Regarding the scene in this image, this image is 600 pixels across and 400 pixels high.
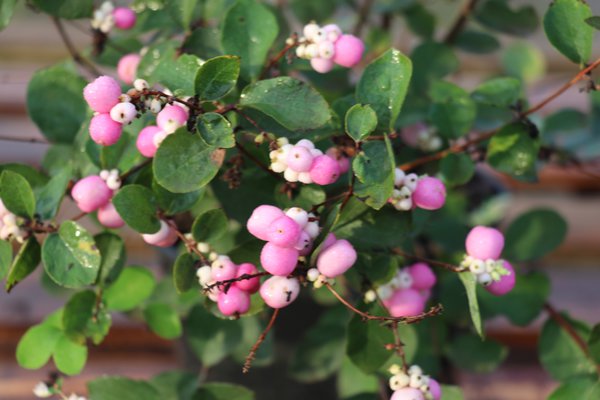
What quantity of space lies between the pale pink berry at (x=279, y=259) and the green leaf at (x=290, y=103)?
0.09 meters

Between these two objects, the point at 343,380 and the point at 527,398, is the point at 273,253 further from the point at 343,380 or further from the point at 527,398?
the point at 527,398

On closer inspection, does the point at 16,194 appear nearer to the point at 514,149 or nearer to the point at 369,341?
the point at 369,341

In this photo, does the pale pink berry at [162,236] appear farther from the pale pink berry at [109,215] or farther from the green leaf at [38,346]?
the green leaf at [38,346]

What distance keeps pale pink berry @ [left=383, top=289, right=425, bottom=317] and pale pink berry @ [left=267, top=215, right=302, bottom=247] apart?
Answer: 0.16 metres

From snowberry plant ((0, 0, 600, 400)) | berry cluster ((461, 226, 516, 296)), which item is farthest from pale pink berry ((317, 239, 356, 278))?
berry cluster ((461, 226, 516, 296))

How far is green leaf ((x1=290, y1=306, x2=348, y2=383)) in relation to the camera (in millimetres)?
826

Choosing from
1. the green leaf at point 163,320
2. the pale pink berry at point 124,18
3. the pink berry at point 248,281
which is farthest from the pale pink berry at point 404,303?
the pale pink berry at point 124,18

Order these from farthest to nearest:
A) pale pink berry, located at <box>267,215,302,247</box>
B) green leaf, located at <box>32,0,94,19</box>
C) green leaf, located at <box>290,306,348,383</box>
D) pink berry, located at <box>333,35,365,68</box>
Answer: green leaf, located at <box>290,306,348,383</box> → green leaf, located at <box>32,0,94,19</box> → pink berry, located at <box>333,35,365,68</box> → pale pink berry, located at <box>267,215,302,247</box>

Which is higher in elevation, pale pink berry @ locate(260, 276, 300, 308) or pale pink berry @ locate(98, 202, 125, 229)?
pale pink berry @ locate(260, 276, 300, 308)

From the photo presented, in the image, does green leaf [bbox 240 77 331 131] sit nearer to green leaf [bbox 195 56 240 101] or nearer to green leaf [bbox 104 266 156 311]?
green leaf [bbox 195 56 240 101]

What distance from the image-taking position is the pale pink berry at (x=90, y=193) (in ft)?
1.89

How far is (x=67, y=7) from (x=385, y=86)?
0.99 ft

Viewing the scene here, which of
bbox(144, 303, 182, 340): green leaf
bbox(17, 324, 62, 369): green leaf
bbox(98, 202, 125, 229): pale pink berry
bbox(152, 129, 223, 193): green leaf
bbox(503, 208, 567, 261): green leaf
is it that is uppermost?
bbox(152, 129, 223, 193): green leaf

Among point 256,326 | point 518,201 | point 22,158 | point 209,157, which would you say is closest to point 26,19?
point 22,158
